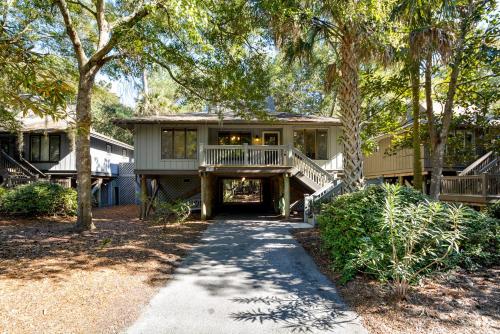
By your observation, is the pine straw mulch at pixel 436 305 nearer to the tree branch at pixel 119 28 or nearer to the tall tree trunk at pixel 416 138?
the tall tree trunk at pixel 416 138

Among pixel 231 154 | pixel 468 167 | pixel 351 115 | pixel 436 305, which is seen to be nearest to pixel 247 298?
pixel 436 305

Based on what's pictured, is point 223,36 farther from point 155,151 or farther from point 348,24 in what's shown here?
point 155,151

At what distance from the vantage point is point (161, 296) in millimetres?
5188

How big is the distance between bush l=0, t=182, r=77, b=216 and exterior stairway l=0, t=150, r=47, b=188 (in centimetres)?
308

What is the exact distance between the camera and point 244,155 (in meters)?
15.3

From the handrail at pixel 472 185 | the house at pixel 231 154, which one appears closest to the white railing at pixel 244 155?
the house at pixel 231 154

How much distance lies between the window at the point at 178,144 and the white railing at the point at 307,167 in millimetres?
5375

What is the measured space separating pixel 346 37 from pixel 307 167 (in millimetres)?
7071

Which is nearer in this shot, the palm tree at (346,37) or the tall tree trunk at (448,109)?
the palm tree at (346,37)

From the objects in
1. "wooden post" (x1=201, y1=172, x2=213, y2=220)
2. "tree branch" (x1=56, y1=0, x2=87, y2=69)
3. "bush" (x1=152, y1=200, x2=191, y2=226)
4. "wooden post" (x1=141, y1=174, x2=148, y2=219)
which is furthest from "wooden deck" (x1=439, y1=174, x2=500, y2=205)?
"tree branch" (x1=56, y1=0, x2=87, y2=69)

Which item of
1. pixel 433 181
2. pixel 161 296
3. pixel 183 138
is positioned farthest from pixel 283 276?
pixel 183 138

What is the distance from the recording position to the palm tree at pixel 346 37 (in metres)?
8.75

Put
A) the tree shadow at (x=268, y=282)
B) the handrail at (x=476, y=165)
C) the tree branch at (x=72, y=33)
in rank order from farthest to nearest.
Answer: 1. the handrail at (x=476, y=165)
2. the tree branch at (x=72, y=33)
3. the tree shadow at (x=268, y=282)

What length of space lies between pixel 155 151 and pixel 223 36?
7583mm
